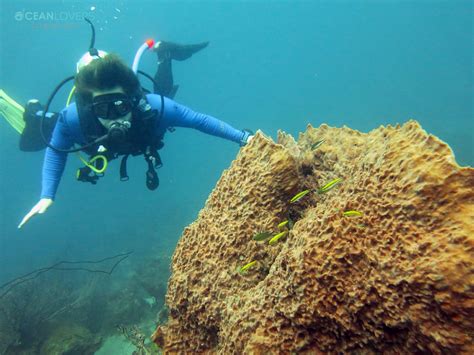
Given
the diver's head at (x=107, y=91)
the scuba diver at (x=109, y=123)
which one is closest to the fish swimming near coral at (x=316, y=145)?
the scuba diver at (x=109, y=123)

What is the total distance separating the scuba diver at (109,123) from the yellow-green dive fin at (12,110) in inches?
199

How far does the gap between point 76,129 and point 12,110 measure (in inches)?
226

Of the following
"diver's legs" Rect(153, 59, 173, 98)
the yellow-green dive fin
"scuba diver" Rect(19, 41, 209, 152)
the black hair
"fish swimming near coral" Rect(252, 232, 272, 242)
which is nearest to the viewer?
"fish swimming near coral" Rect(252, 232, 272, 242)

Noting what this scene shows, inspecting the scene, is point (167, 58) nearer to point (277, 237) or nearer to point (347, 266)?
point (277, 237)

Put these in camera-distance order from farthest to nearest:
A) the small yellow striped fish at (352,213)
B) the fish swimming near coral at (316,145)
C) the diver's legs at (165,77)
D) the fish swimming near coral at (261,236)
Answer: the diver's legs at (165,77), the fish swimming near coral at (316,145), the fish swimming near coral at (261,236), the small yellow striped fish at (352,213)

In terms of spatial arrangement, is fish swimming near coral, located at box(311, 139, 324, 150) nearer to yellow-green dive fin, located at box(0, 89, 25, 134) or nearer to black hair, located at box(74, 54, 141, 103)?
black hair, located at box(74, 54, 141, 103)

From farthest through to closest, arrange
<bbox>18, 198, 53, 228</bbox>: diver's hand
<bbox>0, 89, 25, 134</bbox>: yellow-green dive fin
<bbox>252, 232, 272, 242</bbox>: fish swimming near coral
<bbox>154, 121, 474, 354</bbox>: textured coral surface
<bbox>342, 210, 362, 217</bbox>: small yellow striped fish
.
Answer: <bbox>0, 89, 25, 134</bbox>: yellow-green dive fin → <bbox>18, 198, 53, 228</bbox>: diver's hand → <bbox>252, 232, 272, 242</bbox>: fish swimming near coral → <bbox>342, 210, 362, 217</bbox>: small yellow striped fish → <bbox>154, 121, 474, 354</bbox>: textured coral surface

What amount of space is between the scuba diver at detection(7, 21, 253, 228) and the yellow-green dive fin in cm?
505

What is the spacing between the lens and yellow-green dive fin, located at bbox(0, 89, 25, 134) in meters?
9.42

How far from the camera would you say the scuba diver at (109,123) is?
5.07 metres

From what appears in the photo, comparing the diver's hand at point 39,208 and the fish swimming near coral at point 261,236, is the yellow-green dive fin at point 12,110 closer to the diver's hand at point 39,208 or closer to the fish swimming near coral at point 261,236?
the diver's hand at point 39,208

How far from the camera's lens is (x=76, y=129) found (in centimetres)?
562

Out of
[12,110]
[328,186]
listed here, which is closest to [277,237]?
[328,186]

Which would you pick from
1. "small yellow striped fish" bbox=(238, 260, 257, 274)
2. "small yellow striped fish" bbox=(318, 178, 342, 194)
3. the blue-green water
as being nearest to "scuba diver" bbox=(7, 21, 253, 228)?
→ "small yellow striped fish" bbox=(318, 178, 342, 194)
